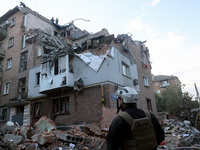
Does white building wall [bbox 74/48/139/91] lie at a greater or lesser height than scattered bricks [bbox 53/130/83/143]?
greater

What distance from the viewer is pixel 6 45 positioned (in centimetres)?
2036

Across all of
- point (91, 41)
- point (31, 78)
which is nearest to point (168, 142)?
point (91, 41)

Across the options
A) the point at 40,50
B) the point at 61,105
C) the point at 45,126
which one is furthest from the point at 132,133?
the point at 40,50

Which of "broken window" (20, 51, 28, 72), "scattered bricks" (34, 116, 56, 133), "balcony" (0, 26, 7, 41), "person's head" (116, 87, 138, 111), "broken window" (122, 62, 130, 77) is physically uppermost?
"balcony" (0, 26, 7, 41)

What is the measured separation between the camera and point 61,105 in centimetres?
1315

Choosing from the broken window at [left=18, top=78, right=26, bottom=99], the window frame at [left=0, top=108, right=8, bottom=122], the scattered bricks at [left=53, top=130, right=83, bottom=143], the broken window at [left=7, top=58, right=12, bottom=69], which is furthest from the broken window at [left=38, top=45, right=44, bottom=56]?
the scattered bricks at [left=53, top=130, right=83, bottom=143]

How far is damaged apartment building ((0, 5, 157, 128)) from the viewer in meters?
11.5

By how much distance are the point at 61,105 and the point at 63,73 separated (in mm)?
2872

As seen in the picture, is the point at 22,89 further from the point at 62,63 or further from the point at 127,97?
the point at 127,97

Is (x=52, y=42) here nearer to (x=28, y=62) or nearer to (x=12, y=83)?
(x=28, y=62)

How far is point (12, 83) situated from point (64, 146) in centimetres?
1382

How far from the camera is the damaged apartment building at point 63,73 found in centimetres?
1151

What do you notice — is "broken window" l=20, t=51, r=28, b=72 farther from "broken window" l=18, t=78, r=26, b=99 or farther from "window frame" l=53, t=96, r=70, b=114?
"window frame" l=53, t=96, r=70, b=114

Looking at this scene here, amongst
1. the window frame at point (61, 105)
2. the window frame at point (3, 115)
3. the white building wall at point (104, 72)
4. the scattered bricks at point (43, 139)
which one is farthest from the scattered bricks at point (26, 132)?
the window frame at point (3, 115)
